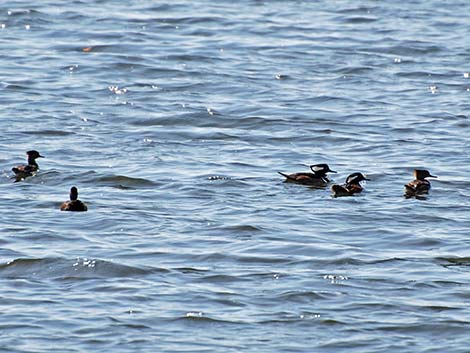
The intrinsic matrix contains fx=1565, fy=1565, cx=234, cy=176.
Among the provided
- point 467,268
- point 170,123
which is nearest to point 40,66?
point 170,123

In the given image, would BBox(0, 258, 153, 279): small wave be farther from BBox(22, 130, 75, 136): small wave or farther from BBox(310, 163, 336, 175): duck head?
BBox(22, 130, 75, 136): small wave

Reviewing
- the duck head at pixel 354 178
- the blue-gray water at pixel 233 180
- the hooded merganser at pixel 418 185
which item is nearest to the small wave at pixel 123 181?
the blue-gray water at pixel 233 180

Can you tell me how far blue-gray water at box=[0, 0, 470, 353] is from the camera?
12.1m

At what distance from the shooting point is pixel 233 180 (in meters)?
17.3

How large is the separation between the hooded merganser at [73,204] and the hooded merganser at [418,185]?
3.51 meters

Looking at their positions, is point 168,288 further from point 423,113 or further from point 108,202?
point 423,113

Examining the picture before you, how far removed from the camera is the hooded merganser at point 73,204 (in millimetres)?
15445

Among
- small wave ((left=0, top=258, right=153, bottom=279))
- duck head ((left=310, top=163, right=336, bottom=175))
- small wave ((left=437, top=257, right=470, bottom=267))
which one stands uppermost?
duck head ((left=310, top=163, right=336, bottom=175))

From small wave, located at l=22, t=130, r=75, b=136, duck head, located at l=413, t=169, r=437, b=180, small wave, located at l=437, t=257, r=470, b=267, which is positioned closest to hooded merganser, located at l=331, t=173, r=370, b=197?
duck head, located at l=413, t=169, r=437, b=180

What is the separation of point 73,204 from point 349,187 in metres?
Result: 3.06

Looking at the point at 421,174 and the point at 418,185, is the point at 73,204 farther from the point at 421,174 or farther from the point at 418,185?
the point at 421,174

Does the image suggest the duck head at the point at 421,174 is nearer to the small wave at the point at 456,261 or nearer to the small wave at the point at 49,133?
the small wave at the point at 456,261

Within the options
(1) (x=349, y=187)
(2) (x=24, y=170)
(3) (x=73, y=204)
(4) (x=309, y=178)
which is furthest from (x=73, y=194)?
(1) (x=349, y=187)

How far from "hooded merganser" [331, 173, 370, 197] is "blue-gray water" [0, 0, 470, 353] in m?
0.18
